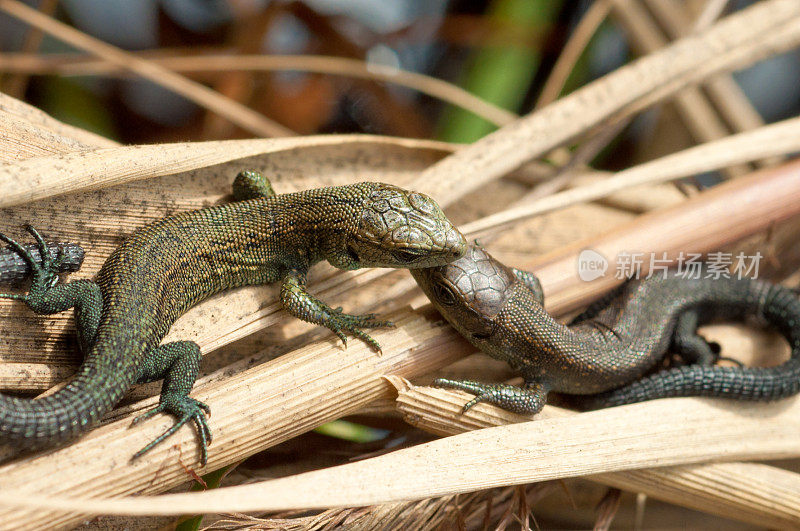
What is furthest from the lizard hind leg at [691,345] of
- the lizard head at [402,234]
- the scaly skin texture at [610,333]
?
the lizard head at [402,234]

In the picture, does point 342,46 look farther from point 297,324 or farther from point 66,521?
point 66,521

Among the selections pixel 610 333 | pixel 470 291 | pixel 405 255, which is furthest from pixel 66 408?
pixel 610 333

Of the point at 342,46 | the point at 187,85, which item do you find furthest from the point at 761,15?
the point at 187,85

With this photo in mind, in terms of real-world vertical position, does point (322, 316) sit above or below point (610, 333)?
below

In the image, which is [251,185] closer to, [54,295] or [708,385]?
[54,295]

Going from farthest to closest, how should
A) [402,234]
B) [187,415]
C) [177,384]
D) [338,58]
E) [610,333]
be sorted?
[338,58]
[610,333]
[402,234]
[177,384]
[187,415]

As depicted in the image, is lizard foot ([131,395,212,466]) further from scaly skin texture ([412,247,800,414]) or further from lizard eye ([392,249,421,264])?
scaly skin texture ([412,247,800,414])
